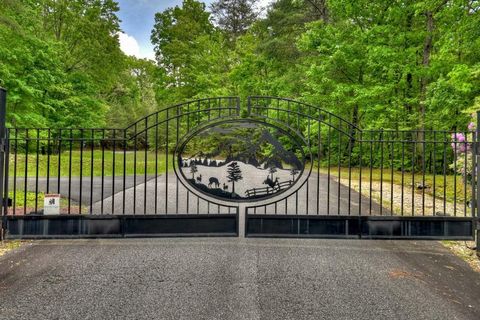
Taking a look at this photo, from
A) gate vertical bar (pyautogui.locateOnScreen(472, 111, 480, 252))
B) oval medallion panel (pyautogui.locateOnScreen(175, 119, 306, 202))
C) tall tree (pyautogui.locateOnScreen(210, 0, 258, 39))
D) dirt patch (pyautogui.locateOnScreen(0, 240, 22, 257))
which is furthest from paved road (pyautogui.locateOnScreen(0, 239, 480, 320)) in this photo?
tall tree (pyautogui.locateOnScreen(210, 0, 258, 39))

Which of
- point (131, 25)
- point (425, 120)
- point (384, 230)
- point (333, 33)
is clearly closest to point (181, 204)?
point (384, 230)

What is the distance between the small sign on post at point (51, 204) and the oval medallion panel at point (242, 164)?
154 cm

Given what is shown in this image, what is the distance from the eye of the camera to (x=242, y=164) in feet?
13.7

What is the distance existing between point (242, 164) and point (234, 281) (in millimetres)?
1508

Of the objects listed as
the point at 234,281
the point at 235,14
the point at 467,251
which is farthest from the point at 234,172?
the point at 235,14

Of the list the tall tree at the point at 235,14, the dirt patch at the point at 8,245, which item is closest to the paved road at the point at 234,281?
the dirt patch at the point at 8,245

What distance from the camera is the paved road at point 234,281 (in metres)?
2.60

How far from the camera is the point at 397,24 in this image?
1361 cm

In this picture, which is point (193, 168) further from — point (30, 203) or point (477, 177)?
point (30, 203)

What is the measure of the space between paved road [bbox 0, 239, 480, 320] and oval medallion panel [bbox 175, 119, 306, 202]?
758 millimetres

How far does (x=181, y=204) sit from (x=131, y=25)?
19.1 m

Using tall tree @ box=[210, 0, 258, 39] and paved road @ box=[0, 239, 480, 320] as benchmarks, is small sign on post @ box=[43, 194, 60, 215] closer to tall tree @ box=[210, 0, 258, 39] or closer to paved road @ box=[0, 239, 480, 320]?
paved road @ box=[0, 239, 480, 320]

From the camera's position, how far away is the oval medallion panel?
4.18 m

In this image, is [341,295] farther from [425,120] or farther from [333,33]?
[333,33]
